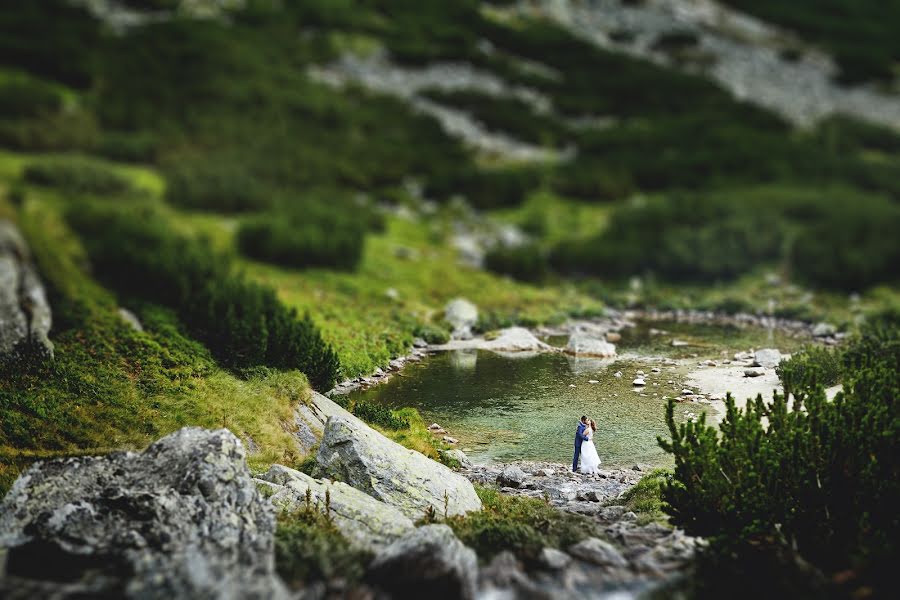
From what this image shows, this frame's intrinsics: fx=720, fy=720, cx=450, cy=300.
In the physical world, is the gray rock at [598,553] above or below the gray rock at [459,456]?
above

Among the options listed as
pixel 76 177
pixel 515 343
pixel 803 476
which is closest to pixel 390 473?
pixel 803 476

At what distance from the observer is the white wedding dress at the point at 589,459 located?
10.9 meters

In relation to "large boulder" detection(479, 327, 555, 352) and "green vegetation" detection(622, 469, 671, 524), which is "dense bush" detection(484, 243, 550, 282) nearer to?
"large boulder" detection(479, 327, 555, 352)

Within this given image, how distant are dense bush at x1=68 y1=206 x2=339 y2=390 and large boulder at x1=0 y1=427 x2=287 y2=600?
3281 millimetres

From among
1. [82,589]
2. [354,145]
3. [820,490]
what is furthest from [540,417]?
[354,145]

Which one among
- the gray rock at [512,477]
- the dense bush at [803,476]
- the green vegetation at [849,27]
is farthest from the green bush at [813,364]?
the green vegetation at [849,27]

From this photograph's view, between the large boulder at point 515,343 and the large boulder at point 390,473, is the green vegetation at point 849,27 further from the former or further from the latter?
the large boulder at point 390,473

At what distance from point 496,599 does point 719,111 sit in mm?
53174

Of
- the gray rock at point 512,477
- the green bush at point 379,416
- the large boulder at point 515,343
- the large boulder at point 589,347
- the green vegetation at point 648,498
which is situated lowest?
the gray rock at point 512,477

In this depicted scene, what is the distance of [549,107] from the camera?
54.8 m

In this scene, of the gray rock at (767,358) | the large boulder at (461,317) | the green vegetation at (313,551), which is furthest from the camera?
the large boulder at (461,317)

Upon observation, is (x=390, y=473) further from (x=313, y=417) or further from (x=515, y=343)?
(x=515, y=343)

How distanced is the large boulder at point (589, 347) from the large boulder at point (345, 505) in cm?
670

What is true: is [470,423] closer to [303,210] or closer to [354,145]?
[303,210]
